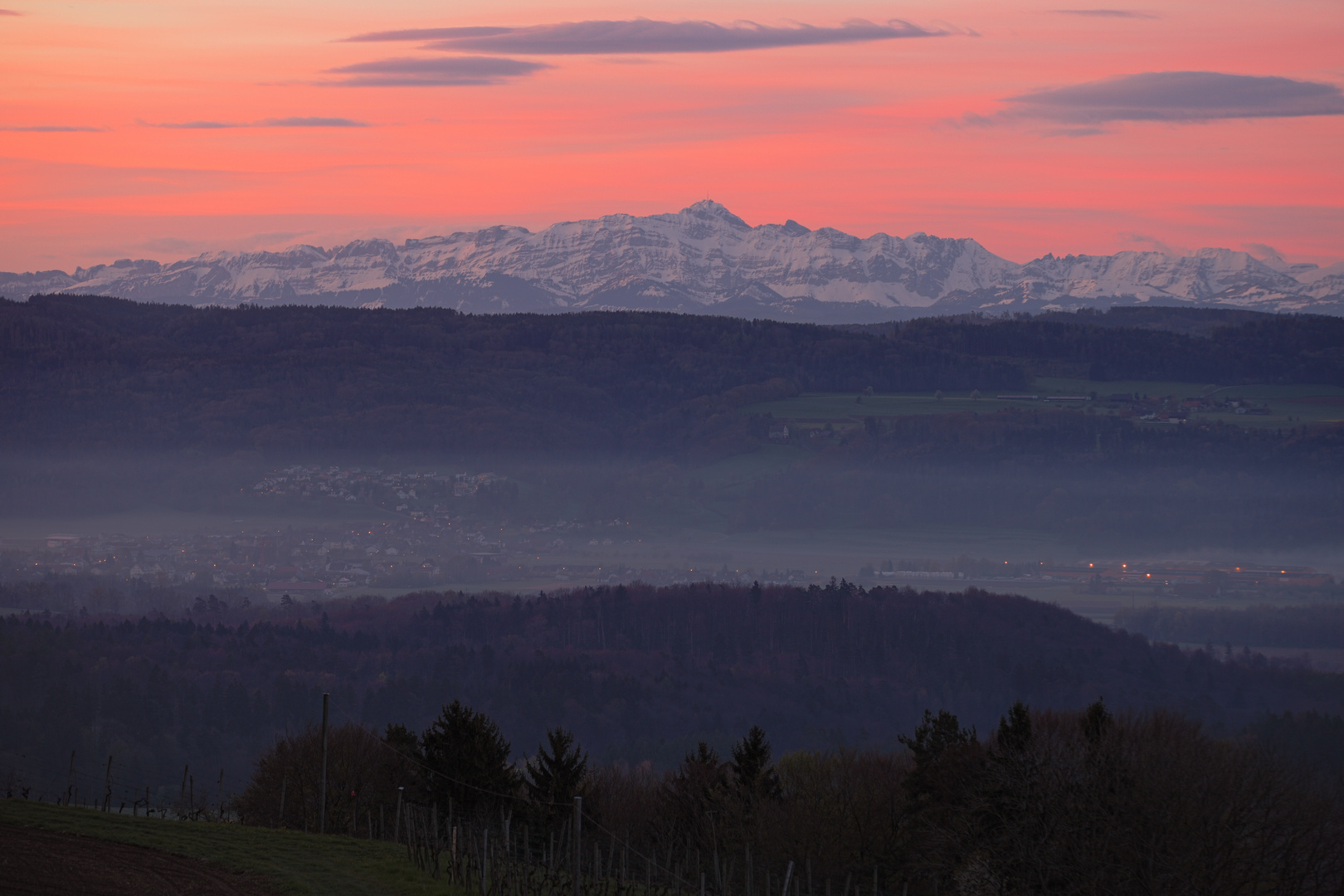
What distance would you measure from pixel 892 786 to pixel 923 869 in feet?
44.0

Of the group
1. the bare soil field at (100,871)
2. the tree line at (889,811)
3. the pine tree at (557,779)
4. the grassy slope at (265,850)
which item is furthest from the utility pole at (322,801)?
the bare soil field at (100,871)

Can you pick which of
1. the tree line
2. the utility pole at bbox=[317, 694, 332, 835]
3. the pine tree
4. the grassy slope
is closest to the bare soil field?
the grassy slope

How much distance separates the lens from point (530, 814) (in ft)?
237

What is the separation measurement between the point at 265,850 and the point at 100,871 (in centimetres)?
814

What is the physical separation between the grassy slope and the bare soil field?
87cm

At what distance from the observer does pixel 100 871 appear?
40.6 meters

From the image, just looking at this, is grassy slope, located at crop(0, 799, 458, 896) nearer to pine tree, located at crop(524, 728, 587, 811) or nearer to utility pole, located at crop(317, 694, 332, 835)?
utility pole, located at crop(317, 694, 332, 835)

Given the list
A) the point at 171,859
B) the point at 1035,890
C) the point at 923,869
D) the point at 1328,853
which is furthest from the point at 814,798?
the point at 171,859

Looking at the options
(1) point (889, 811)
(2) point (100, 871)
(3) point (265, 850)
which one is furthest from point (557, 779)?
(2) point (100, 871)

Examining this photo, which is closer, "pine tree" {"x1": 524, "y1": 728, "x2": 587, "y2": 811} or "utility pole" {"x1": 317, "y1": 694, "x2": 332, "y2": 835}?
"utility pole" {"x1": 317, "y1": 694, "x2": 332, "y2": 835}

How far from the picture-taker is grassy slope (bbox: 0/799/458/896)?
146 ft

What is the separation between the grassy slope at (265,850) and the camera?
1751 inches

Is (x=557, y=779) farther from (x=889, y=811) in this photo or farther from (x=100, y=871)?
(x=100, y=871)

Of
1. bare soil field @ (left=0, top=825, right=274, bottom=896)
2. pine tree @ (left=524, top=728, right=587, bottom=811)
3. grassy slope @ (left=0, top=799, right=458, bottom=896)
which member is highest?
bare soil field @ (left=0, top=825, right=274, bottom=896)
